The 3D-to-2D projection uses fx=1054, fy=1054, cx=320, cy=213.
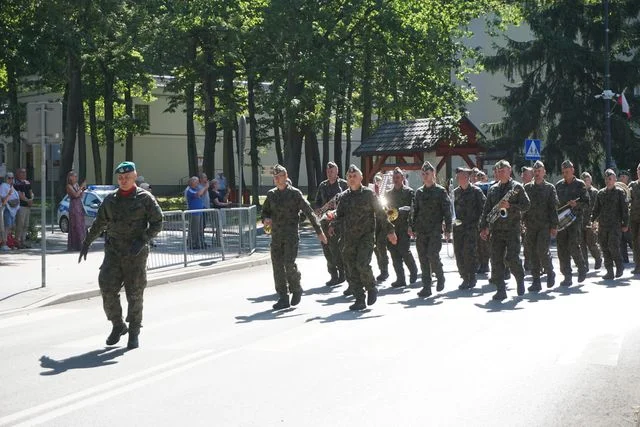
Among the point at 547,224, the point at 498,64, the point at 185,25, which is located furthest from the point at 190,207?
the point at 498,64

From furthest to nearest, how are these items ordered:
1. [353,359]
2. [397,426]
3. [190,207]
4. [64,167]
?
[64,167]
[190,207]
[353,359]
[397,426]

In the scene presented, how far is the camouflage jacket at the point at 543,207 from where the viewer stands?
49.8 ft

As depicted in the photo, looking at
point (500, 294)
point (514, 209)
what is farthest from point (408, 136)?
point (500, 294)

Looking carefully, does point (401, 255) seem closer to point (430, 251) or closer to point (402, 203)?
point (402, 203)

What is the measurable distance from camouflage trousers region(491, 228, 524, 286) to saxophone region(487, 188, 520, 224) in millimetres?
219

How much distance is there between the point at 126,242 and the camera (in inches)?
402

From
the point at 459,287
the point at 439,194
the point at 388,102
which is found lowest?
the point at 459,287

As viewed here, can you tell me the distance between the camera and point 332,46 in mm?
35938

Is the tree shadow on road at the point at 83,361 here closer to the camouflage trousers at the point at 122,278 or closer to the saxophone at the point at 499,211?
the camouflage trousers at the point at 122,278

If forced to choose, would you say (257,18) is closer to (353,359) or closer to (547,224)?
(547,224)

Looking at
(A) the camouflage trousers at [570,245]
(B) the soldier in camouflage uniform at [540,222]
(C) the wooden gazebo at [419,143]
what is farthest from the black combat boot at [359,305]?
(C) the wooden gazebo at [419,143]

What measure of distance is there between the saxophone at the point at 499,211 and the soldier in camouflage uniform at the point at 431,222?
773 millimetres

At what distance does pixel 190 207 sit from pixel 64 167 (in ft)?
61.0

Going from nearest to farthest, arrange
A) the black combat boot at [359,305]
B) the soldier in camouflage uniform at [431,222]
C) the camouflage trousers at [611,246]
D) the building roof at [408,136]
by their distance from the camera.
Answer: the black combat boot at [359,305] → the soldier in camouflage uniform at [431,222] → the camouflage trousers at [611,246] → the building roof at [408,136]
